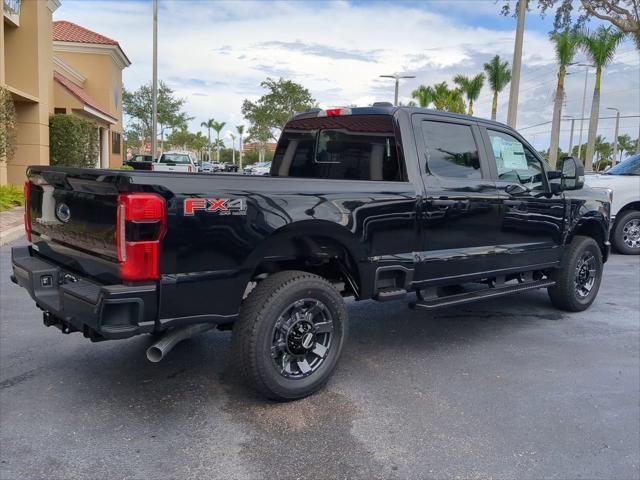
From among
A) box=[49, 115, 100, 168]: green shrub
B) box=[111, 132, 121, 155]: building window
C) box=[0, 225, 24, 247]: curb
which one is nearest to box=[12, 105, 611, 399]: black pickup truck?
box=[0, 225, 24, 247]: curb

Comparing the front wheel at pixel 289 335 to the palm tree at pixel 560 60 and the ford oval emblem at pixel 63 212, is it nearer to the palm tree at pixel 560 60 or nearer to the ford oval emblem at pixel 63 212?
the ford oval emblem at pixel 63 212

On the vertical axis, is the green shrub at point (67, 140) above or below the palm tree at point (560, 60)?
below

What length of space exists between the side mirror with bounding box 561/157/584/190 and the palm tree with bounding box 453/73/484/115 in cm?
4062

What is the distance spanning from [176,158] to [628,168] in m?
25.1

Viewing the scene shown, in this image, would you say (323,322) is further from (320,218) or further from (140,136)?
(140,136)

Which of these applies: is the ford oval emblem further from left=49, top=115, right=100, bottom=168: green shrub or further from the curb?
left=49, top=115, right=100, bottom=168: green shrub

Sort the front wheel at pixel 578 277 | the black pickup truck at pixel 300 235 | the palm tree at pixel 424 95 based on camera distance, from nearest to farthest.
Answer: the black pickup truck at pixel 300 235, the front wheel at pixel 578 277, the palm tree at pixel 424 95

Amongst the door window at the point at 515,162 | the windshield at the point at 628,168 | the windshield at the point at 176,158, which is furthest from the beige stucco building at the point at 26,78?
the door window at the point at 515,162

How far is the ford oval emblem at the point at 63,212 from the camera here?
3758 mm

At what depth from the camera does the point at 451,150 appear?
4.98 metres

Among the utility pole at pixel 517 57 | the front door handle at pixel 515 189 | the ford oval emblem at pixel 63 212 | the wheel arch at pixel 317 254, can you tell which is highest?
the utility pole at pixel 517 57

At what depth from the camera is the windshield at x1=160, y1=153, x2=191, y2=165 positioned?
31.2m

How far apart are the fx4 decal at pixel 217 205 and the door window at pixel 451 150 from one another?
6.09 ft

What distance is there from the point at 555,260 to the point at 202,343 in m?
3.73
